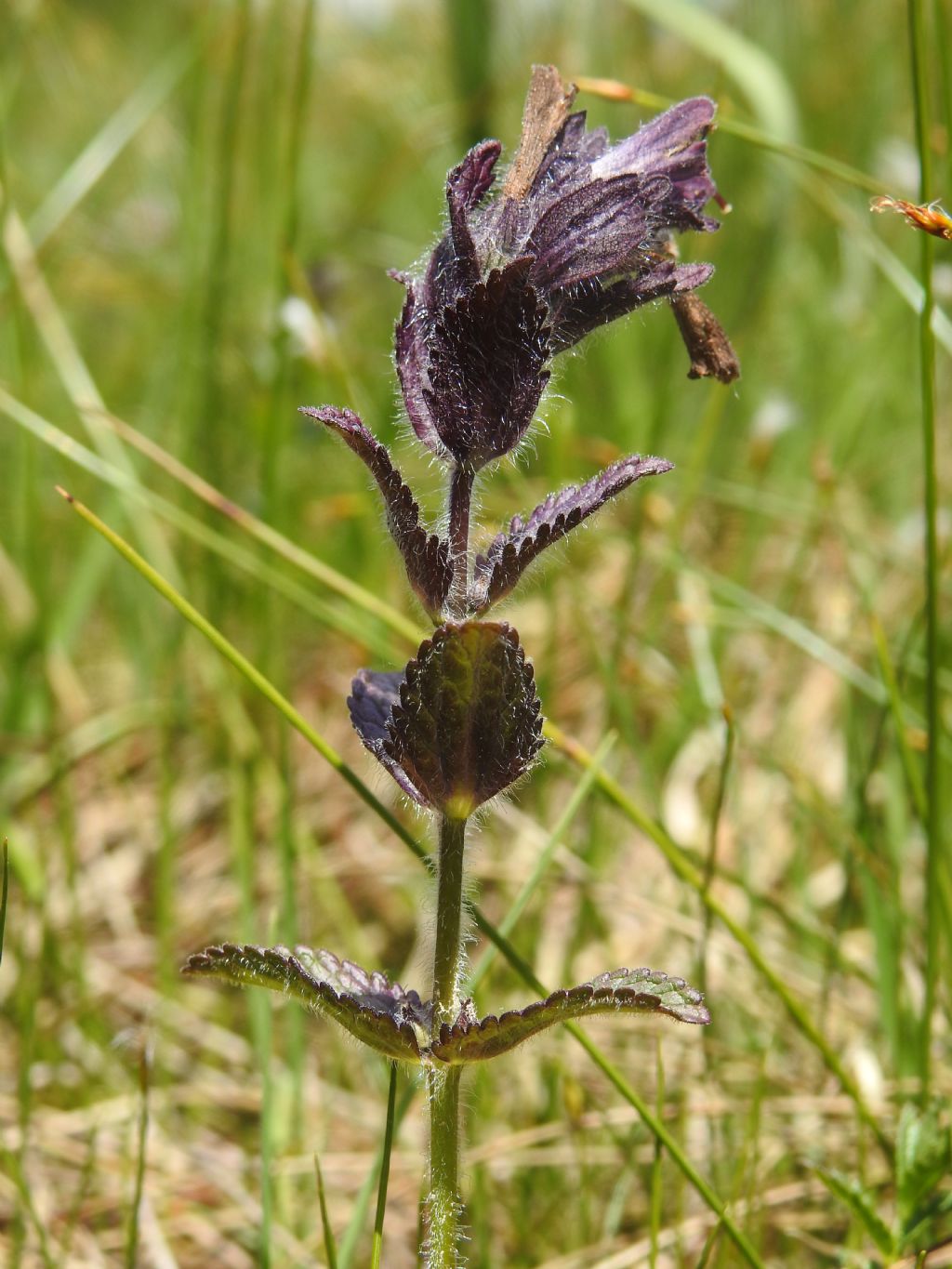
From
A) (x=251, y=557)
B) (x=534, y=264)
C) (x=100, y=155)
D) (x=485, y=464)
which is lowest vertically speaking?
(x=485, y=464)

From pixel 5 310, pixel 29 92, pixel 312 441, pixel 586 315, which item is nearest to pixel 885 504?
pixel 312 441

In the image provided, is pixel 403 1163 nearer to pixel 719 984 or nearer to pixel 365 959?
pixel 365 959

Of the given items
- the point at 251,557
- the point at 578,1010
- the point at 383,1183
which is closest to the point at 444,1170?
the point at 383,1183

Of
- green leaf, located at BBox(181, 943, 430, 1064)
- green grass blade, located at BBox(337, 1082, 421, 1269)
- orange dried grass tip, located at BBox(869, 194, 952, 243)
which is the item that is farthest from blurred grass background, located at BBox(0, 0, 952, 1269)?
orange dried grass tip, located at BBox(869, 194, 952, 243)

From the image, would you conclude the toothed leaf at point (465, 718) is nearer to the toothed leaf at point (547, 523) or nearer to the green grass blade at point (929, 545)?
the toothed leaf at point (547, 523)

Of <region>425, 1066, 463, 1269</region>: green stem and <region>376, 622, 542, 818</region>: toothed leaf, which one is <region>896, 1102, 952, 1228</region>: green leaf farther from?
<region>376, 622, 542, 818</region>: toothed leaf

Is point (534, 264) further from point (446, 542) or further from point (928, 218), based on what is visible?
point (928, 218)

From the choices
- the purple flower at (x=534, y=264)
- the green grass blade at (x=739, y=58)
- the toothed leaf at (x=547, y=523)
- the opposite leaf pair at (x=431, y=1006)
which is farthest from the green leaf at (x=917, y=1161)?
the green grass blade at (x=739, y=58)
